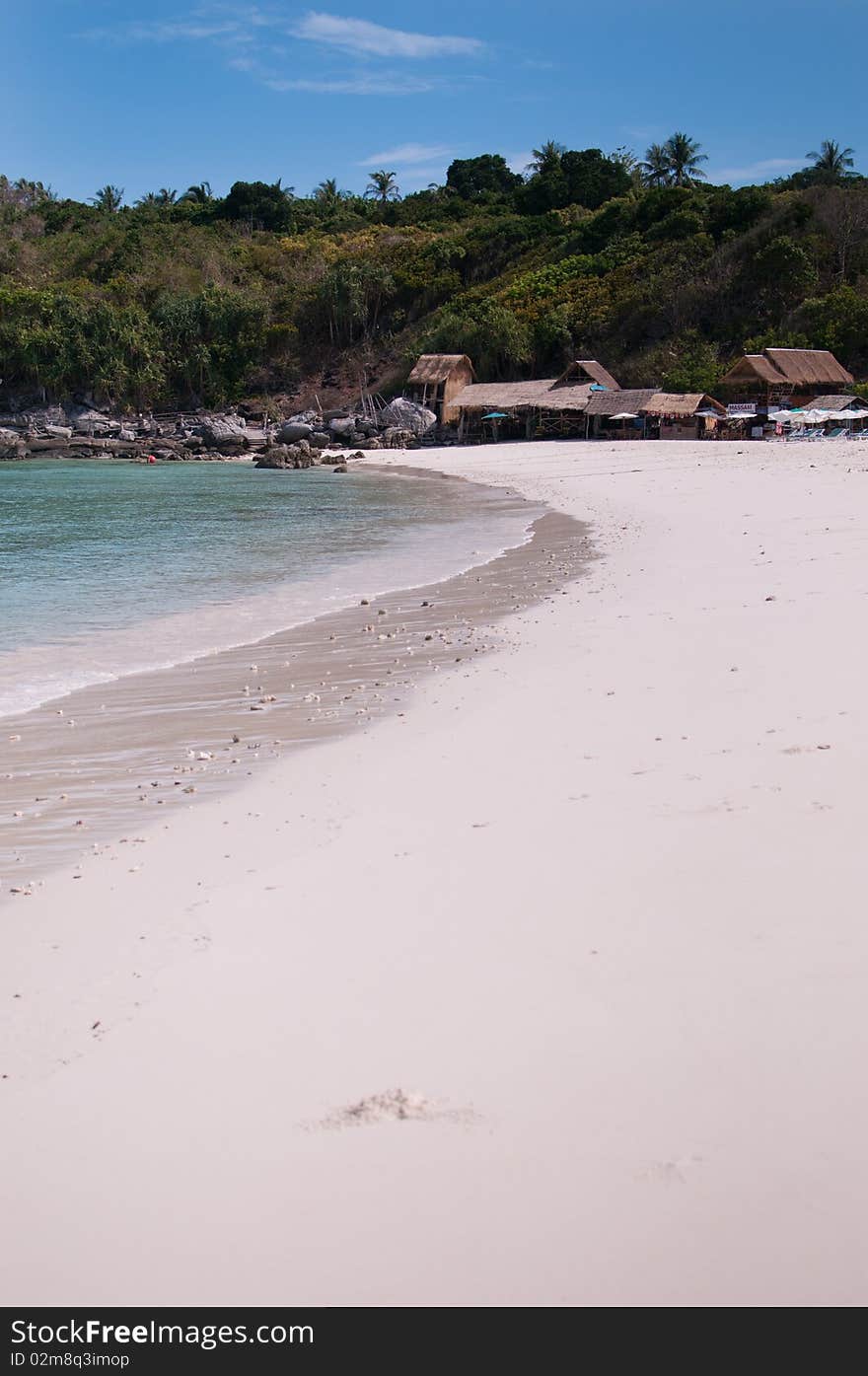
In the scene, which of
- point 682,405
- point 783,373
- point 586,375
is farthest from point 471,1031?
point 586,375

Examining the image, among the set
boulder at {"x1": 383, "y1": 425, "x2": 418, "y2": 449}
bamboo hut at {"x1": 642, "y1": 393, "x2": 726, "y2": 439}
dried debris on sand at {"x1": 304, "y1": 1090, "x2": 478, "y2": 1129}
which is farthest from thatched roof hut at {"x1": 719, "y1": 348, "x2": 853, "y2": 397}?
dried debris on sand at {"x1": 304, "y1": 1090, "x2": 478, "y2": 1129}

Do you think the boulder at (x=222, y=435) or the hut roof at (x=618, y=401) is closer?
the hut roof at (x=618, y=401)

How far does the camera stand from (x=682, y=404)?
39.3m

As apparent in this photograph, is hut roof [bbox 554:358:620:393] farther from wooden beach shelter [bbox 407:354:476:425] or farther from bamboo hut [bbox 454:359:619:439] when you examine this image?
wooden beach shelter [bbox 407:354:476:425]

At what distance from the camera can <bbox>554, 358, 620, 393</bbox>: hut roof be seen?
45562 mm

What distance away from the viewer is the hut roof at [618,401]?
40.8 metres

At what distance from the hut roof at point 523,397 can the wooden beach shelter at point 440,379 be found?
1.30 meters

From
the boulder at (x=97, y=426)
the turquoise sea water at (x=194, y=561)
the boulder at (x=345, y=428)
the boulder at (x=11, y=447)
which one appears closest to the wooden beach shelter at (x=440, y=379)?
the boulder at (x=345, y=428)

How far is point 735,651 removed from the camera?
7156 mm

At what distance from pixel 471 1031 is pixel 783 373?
41.3 m

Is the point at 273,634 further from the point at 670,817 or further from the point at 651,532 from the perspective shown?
the point at 651,532

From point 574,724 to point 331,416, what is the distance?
51.7 meters

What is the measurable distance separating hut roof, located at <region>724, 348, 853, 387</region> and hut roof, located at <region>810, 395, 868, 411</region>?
2.22 m

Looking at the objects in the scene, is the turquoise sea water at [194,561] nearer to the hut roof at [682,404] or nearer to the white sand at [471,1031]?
the white sand at [471,1031]
